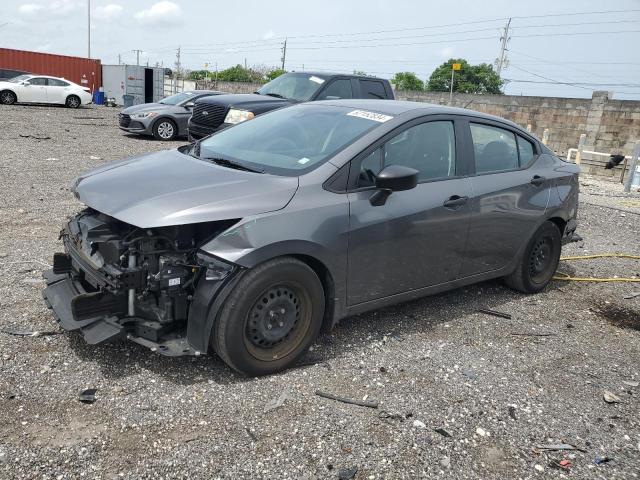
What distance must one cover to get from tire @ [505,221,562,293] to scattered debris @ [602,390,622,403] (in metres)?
1.70

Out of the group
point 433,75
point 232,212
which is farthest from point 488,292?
point 433,75

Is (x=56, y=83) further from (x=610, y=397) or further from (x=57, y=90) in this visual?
(x=610, y=397)

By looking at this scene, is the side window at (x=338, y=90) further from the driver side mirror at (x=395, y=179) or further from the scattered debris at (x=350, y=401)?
the scattered debris at (x=350, y=401)

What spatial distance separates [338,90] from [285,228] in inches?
307

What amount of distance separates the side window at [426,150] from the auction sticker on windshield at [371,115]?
0.55 ft

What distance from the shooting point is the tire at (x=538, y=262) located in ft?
17.5

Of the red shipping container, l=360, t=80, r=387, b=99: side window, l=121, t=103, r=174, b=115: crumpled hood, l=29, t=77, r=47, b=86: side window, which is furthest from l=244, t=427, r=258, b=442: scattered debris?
the red shipping container

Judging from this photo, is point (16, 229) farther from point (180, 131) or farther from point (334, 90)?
point (180, 131)

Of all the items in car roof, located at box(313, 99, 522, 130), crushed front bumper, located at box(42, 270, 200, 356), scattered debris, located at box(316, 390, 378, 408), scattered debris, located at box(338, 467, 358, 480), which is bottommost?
scattered debris, located at box(338, 467, 358, 480)

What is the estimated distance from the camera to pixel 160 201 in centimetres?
325

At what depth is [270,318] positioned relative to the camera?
3492 millimetres

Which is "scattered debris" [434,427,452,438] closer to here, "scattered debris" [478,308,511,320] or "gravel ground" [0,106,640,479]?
"gravel ground" [0,106,640,479]

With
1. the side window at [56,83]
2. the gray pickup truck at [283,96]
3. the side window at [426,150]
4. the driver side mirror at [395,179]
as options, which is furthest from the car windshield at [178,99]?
the driver side mirror at [395,179]

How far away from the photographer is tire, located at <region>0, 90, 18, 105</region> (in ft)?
84.3
